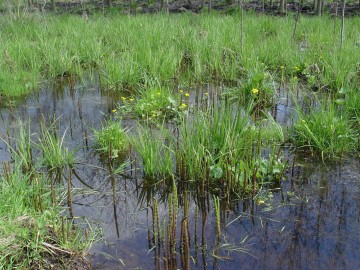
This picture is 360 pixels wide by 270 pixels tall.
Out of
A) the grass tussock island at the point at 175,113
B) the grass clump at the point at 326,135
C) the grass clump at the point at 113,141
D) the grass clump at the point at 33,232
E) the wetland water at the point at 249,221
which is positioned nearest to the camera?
the grass clump at the point at 33,232

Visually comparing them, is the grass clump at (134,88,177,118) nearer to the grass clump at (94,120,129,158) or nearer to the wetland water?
the grass clump at (94,120,129,158)

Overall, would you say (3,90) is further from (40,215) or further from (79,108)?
(40,215)

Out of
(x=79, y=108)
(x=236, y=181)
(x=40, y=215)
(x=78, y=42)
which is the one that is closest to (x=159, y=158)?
(x=236, y=181)

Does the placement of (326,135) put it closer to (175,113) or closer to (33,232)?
(175,113)

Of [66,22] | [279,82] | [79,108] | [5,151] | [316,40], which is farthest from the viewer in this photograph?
[66,22]

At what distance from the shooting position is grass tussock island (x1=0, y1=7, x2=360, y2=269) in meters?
3.46

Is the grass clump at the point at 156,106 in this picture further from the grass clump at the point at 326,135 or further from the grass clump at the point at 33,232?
the grass clump at the point at 33,232

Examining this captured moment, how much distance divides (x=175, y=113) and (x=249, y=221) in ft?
7.83

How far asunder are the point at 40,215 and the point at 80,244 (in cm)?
39

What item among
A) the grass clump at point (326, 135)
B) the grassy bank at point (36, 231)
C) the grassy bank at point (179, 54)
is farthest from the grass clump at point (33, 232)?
the grassy bank at point (179, 54)

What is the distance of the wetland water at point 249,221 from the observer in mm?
3207

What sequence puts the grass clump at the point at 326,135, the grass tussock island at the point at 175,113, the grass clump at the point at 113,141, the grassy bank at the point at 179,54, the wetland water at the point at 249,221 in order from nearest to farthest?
the wetland water at the point at 249,221 → the grass tussock island at the point at 175,113 → the grass clump at the point at 326,135 → the grass clump at the point at 113,141 → the grassy bank at the point at 179,54

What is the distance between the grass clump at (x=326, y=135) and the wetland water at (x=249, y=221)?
0.57ft

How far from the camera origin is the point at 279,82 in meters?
7.09
